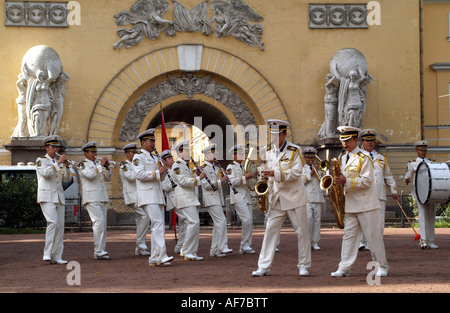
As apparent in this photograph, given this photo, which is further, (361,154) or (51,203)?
(51,203)

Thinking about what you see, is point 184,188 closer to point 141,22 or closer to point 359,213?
point 359,213

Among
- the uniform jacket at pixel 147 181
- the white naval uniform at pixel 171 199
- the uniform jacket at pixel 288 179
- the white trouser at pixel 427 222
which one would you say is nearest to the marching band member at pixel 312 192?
the white trouser at pixel 427 222

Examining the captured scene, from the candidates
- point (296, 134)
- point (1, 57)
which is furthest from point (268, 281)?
point (1, 57)

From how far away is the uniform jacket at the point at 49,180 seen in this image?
13664mm

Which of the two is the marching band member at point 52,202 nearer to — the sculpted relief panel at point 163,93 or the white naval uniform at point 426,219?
the white naval uniform at point 426,219

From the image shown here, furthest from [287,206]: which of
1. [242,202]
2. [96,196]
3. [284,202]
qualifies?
[96,196]

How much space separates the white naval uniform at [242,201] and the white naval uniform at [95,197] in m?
2.78

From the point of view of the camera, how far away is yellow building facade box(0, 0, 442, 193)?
27.1 m

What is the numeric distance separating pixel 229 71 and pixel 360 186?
57.2ft

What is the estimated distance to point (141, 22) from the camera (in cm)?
2719

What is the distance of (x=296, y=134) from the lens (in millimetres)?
27812

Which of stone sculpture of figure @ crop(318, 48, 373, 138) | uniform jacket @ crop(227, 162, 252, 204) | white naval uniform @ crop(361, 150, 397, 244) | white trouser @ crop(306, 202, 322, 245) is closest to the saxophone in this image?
white naval uniform @ crop(361, 150, 397, 244)
